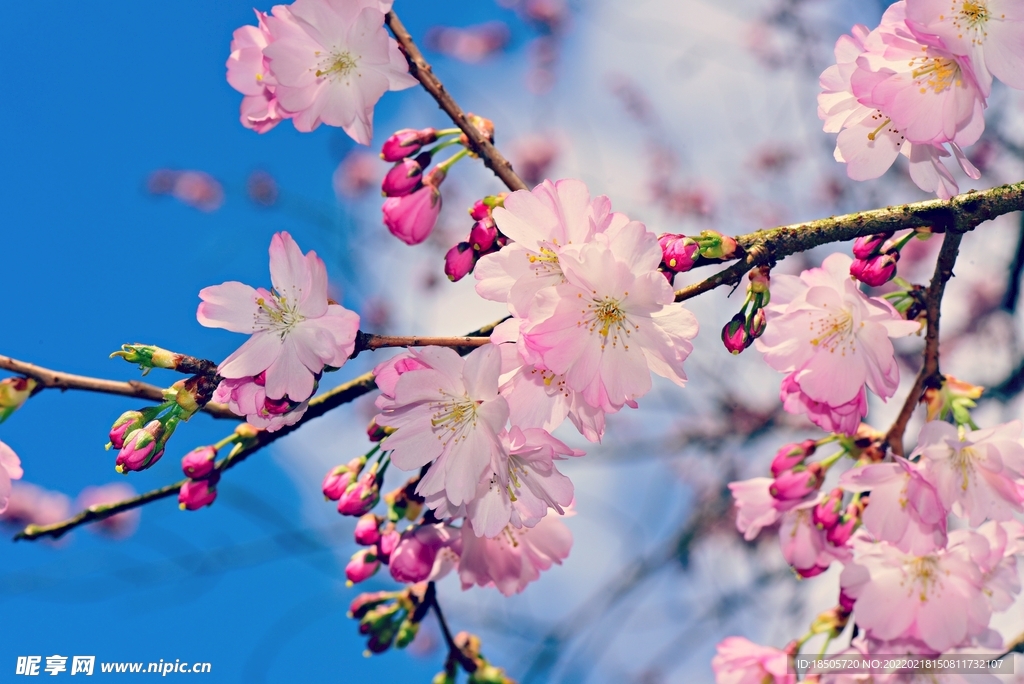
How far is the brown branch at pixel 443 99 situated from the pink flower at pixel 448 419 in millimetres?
369

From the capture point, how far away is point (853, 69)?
1.21 meters

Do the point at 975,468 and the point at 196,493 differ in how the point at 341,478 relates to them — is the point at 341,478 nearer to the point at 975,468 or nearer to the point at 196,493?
the point at 196,493

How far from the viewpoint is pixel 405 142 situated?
1271mm

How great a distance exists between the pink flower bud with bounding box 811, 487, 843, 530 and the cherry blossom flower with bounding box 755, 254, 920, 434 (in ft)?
0.81

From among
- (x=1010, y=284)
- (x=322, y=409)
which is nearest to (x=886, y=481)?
(x=322, y=409)

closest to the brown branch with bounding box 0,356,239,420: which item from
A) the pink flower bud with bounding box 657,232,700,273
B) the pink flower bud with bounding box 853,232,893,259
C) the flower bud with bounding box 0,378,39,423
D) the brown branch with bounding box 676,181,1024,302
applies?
the flower bud with bounding box 0,378,39,423

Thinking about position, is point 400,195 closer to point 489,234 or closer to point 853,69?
point 489,234

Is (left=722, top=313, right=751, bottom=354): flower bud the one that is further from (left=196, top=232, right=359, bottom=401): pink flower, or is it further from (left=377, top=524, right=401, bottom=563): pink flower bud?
→ (left=377, top=524, right=401, bottom=563): pink flower bud

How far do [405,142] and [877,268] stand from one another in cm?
86

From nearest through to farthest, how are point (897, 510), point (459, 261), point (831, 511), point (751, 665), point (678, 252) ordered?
point (678, 252) → point (459, 261) → point (897, 510) → point (831, 511) → point (751, 665)

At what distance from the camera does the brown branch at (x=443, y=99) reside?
3.91 ft

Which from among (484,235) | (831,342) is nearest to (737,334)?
(831,342)

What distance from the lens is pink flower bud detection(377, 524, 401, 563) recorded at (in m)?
1.35

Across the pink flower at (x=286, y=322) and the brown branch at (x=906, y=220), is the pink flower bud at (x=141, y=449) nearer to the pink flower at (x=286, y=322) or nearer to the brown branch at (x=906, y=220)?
the pink flower at (x=286, y=322)
